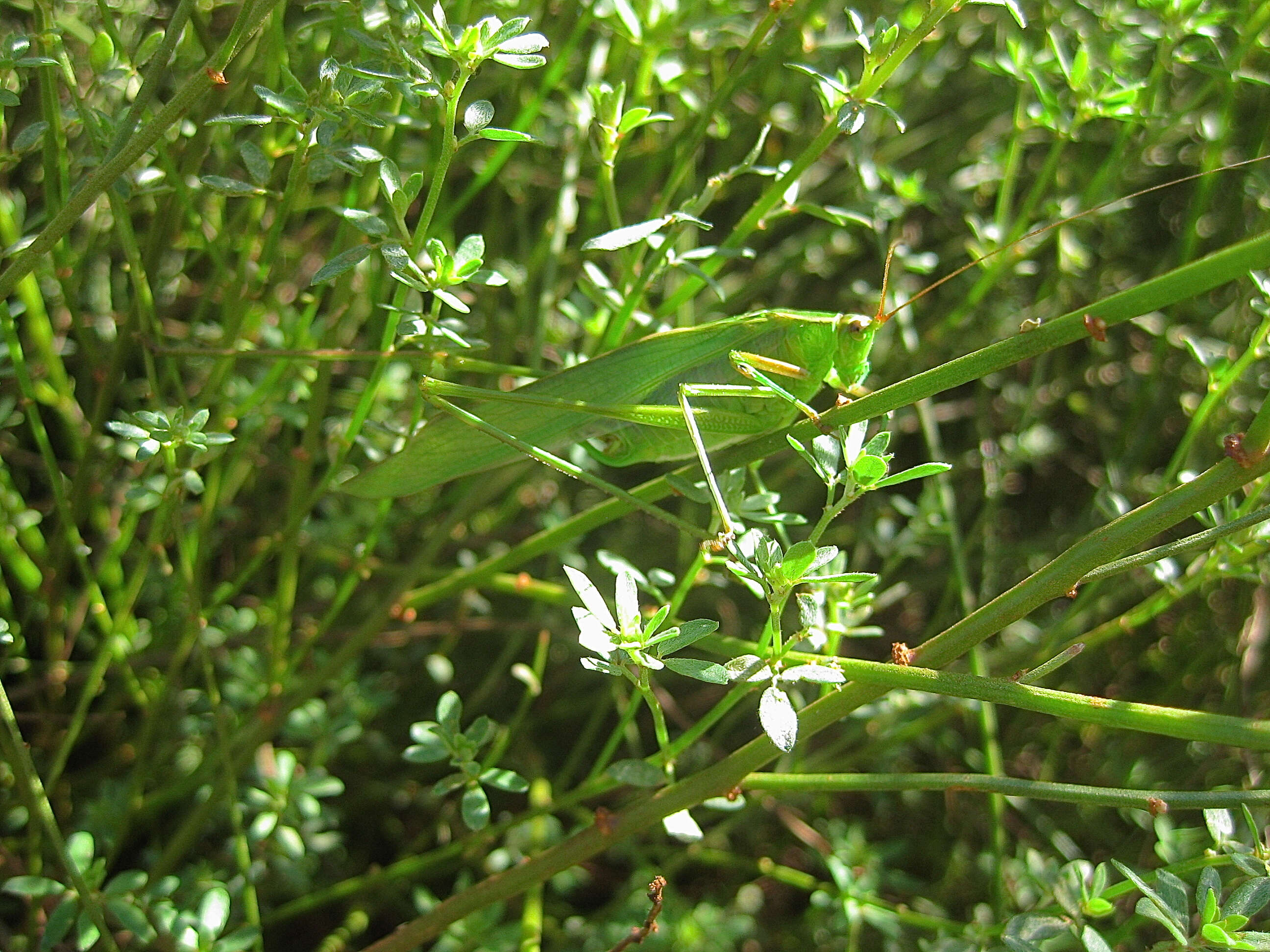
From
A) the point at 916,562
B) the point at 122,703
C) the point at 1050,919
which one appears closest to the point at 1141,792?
the point at 1050,919

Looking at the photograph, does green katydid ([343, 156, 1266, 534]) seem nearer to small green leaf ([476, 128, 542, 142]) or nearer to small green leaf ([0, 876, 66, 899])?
small green leaf ([476, 128, 542, 142])

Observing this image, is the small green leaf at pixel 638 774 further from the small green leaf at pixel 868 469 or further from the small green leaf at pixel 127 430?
the small green leaf at pixel 127 430

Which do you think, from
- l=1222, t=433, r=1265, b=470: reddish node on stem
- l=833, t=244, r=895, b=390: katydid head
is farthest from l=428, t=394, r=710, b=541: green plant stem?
l=1222, t=433, r=1265, b=470: reddish node on stem

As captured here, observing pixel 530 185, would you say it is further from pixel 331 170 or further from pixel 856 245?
pixel 331 170

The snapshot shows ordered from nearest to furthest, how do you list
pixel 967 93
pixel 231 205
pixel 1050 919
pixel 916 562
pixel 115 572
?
pixel 1050 919 → pixel 115 572 → pixel 231 205 → pixel 916 562 → pixel 967 93

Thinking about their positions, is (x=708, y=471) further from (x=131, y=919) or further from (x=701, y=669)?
(x=131, y=919)

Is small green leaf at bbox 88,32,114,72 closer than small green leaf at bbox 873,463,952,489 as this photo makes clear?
No
